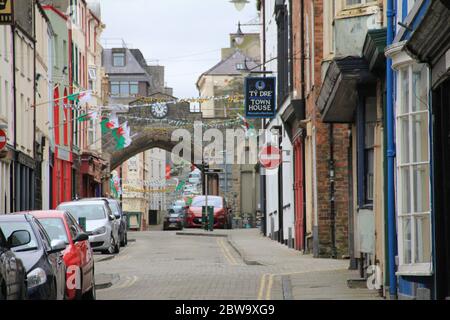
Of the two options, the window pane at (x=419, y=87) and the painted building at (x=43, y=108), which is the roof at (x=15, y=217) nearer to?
the window pane at (x=419, y=87)

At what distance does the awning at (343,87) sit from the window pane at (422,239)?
12.7 ft

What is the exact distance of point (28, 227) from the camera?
15.5 meters

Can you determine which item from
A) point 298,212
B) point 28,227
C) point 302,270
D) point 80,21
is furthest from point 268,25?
point 28,227

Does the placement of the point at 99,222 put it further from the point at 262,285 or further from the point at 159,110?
the point at 159,110

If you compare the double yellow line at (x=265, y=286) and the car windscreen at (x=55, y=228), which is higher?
the car windscreen at (x=55, y=228)

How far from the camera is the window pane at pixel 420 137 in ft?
47.9

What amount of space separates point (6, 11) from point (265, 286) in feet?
36.8

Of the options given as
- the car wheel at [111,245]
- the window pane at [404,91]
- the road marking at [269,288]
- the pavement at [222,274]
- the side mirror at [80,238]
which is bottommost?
the road marking at [269,288]

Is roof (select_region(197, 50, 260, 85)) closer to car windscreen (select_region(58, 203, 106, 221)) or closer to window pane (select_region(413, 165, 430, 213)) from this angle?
car windscreen (select_region(58, 203, 106, 221))

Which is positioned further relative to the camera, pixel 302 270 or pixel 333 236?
pixel 333 236

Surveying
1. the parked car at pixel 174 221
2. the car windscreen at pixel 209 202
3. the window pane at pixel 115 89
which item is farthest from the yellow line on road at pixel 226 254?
the window pane at pixel 115 89

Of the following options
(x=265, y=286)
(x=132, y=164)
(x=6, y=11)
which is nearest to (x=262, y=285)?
(x=265, y=286)

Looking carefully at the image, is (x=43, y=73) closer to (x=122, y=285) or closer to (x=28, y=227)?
(x=122, y=285)

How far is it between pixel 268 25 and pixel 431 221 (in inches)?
1253
